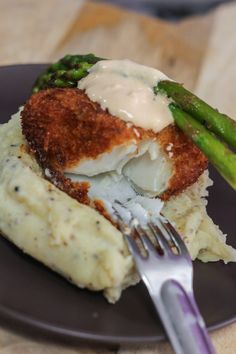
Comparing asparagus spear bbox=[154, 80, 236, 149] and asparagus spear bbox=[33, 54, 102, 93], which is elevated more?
asparagus spear bbox=[154, 80, 236, 149]

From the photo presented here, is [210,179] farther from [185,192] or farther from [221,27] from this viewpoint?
[221,27]

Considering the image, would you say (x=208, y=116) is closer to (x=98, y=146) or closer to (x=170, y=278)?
(x=98, y=146)

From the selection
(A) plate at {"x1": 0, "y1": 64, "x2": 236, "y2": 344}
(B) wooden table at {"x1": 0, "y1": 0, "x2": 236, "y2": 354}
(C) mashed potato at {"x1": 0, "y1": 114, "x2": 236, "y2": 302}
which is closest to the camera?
(A) plate at {"x1": 0, "y1": 64, "x2": 236, "y2": 344}

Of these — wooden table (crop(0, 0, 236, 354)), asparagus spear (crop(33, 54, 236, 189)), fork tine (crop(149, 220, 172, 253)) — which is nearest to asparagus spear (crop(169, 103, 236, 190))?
asparagus spear (crop(33, 54, 236, 189))

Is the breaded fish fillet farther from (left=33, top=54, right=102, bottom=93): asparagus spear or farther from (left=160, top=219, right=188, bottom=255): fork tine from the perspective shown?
(left=160, top=219, right=188, bottom=255): fork tine

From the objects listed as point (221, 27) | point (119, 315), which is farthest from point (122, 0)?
point (119, 315)

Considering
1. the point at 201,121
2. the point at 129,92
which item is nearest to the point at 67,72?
the point at 129,92

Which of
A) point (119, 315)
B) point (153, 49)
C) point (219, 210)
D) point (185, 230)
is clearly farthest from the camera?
point (153, 49)
